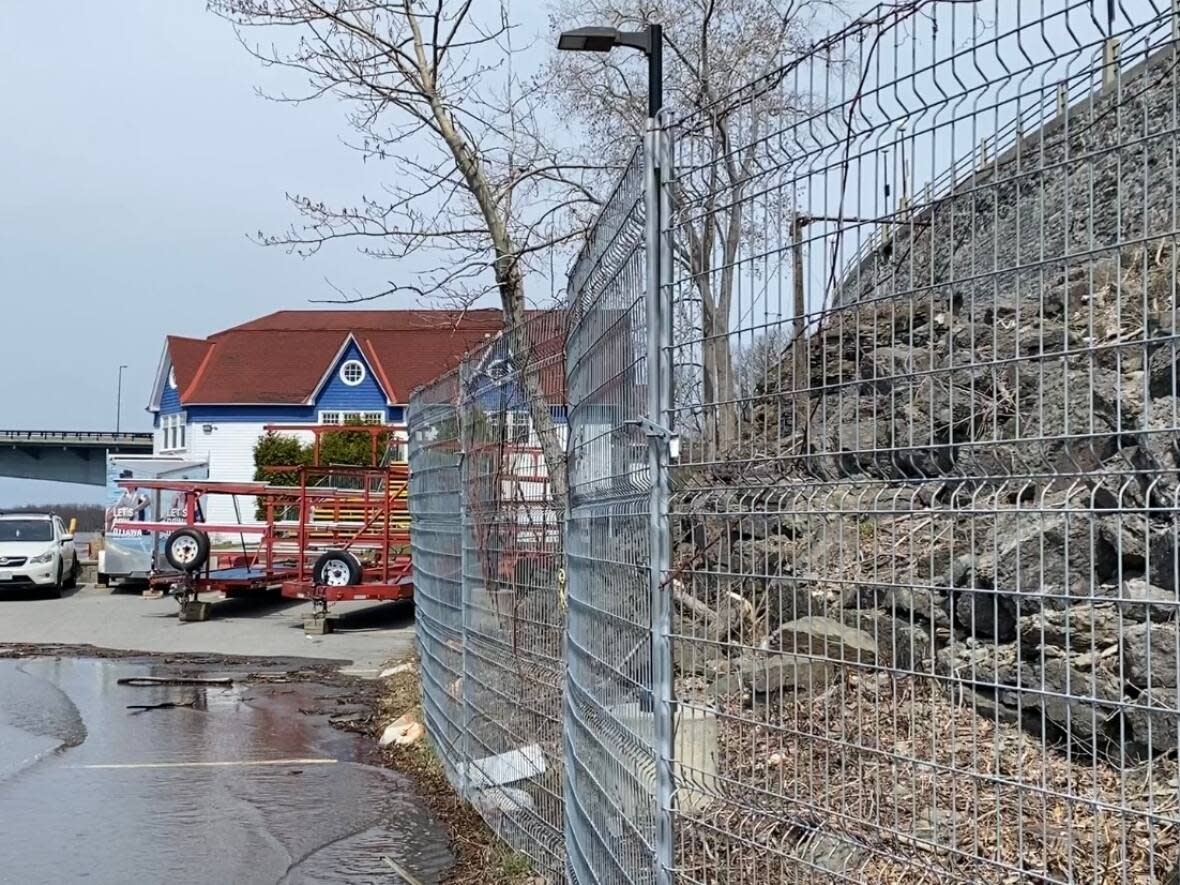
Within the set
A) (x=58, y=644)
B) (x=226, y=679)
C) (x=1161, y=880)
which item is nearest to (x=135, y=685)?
(x=226, y=679)

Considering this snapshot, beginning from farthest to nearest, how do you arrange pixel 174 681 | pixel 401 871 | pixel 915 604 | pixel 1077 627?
pixel 174 681 → pixel 401 871 → pixel 1077 627 → pixel 915 604

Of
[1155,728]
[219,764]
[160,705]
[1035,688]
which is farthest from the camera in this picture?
[160,705]

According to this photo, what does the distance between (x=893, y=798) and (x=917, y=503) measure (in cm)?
61

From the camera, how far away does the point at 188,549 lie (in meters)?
20.0

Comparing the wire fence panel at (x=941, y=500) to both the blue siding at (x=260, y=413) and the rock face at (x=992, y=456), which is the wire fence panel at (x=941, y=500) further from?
the blue siding at (x=260, y=413)

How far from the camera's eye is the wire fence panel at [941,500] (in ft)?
8.10

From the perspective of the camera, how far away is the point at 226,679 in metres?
14.7

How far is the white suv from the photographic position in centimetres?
2458

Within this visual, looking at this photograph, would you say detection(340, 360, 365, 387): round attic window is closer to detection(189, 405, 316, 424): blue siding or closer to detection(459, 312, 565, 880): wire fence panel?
detection(189, 405, 316, 424): blue siding

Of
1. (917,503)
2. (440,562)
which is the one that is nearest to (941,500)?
(917,503)

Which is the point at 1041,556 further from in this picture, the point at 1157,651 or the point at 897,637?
the point at 1157,651

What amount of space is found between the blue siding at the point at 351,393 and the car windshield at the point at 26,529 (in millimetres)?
22051

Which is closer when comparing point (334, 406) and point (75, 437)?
point (334, 406)

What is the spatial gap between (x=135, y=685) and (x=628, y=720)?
11.5 metres
